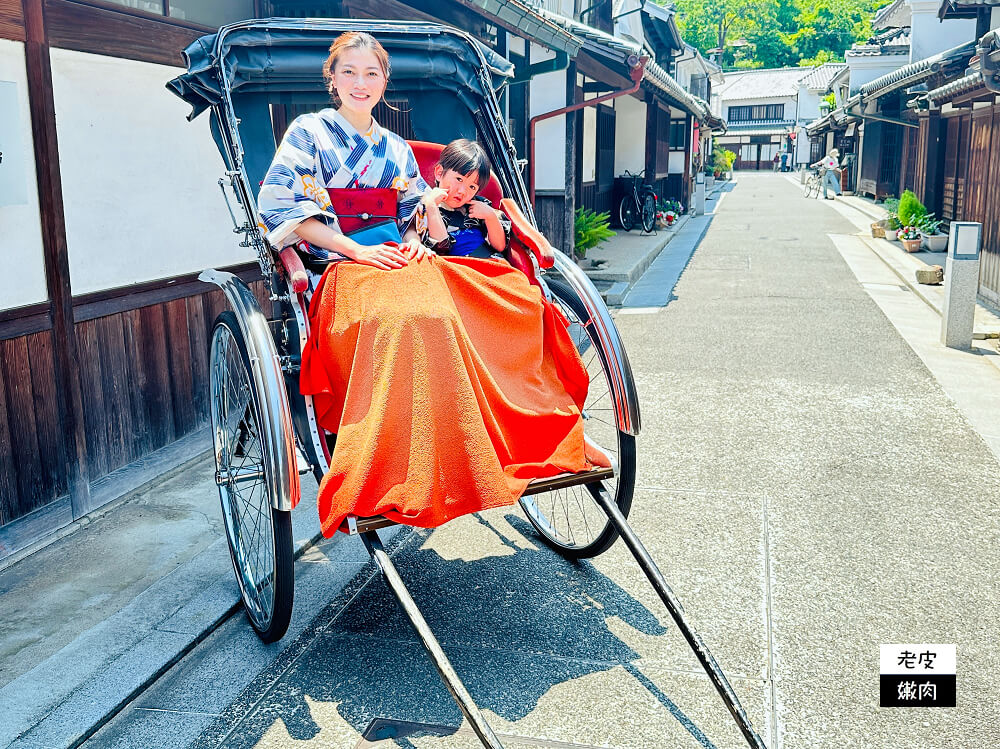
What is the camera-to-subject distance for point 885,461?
17.4ft

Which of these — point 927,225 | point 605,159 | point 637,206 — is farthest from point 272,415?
point 637,206

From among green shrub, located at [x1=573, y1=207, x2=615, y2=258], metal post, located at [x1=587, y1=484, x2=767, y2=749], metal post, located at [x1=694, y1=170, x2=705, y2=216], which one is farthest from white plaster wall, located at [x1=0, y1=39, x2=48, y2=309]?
metal post, located at [x1=694, y1=170, x2=705, y2=216]

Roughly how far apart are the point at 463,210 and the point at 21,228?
2.05m

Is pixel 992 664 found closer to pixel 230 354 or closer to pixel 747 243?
pixel 230 354

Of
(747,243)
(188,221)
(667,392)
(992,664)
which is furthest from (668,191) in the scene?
(992,664)

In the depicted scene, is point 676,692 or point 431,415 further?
point 676,692

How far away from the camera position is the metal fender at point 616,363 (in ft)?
11.2

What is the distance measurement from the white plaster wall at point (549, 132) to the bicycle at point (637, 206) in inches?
283

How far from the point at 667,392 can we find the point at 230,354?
13.1ft

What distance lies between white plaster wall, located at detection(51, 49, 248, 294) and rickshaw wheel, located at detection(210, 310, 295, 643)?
1.23 metres

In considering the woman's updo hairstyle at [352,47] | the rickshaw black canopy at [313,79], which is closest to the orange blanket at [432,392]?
the woman's updo hairstyle at [352,47]

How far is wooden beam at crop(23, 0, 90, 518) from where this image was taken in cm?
410

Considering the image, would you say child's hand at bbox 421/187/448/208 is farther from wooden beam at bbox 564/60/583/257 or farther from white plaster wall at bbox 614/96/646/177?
white plaster wall at bbox 614/96/646/177

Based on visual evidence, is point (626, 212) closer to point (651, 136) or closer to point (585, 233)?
point (651, 136)
